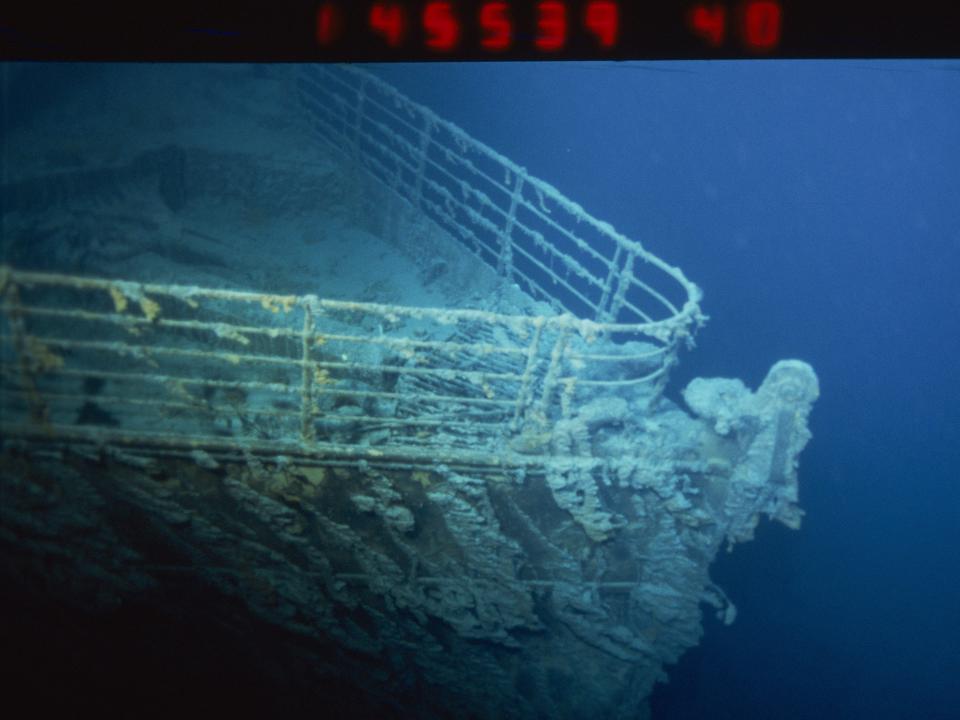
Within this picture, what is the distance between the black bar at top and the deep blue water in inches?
240

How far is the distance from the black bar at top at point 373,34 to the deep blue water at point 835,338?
6.10 metres

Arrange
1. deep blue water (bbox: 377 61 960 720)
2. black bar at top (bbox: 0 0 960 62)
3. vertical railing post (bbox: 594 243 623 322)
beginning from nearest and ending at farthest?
black bar at top (bbox: 0 0 960 62), vertical railing post (bbox: 594 243 623 322), deep blue water (bbox: 377 61 960 720)

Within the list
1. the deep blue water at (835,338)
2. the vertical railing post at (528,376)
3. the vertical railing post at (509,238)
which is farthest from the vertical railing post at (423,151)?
the deep blue water at (835,338)

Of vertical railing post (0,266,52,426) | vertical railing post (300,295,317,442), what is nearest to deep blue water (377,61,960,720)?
vertical railing post (300,295,317,442)

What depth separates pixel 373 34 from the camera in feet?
7.20

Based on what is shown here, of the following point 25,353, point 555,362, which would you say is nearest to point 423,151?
point 555,362

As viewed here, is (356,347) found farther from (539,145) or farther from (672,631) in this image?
(539,145)

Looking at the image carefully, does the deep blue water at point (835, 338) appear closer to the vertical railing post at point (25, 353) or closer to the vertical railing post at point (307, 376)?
the vertical railing post at point (307, 376)

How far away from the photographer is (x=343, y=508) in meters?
3.38

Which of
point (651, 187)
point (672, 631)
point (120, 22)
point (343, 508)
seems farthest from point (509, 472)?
point (651, 187)

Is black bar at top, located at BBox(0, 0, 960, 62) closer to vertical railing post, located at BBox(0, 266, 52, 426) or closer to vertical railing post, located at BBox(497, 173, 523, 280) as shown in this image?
vertical railing post, located at BBox(0, 266, 52, 426)
